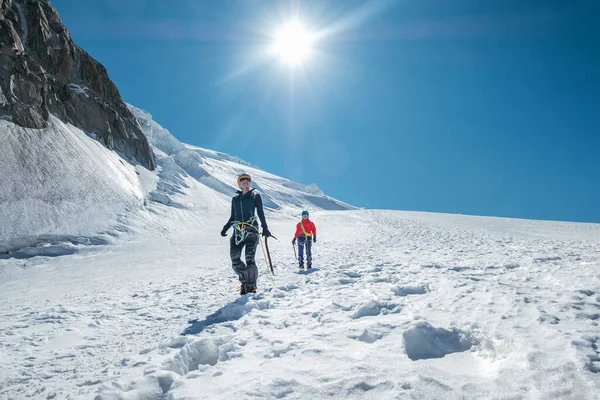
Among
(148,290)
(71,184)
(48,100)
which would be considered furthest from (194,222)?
(148,290)

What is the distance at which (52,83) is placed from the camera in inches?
1184

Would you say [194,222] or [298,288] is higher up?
[194,222]

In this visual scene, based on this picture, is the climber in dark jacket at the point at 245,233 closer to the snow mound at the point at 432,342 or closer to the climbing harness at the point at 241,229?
the climbing harness at the point at 241,229

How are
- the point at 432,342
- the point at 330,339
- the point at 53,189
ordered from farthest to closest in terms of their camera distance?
the point at 53,189 → the point at 330,339 → the point at 432,342

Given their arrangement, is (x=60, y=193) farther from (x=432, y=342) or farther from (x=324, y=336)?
Result: (x=432, y=342)

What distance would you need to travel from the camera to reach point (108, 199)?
70.8 feet

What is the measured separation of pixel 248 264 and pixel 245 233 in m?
0.69

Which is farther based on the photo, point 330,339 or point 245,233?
point 245,233

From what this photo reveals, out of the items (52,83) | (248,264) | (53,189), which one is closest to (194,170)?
(52,83)

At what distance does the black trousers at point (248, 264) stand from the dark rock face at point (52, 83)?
23253 mm

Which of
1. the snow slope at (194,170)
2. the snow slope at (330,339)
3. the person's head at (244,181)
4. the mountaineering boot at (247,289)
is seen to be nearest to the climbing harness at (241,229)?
the person's head at (244,181)

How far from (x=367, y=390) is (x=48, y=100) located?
34895 mm

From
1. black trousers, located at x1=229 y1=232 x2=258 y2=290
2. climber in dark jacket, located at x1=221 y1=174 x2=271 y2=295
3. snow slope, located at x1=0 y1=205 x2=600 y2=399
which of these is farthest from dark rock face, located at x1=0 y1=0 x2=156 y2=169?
black trousers, located at x1=229 y1=232 x2=258 y2=290

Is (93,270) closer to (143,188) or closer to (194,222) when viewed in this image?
(194,222)
